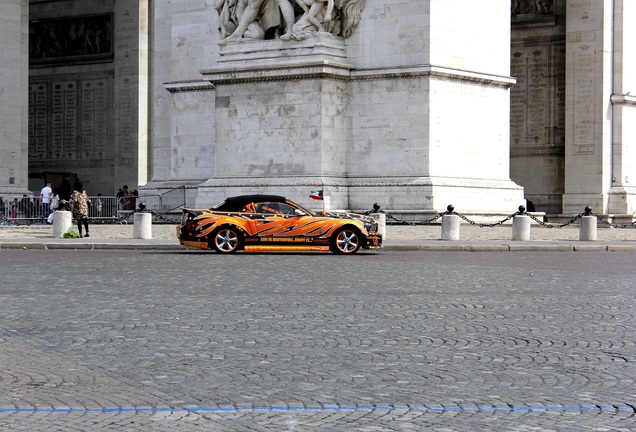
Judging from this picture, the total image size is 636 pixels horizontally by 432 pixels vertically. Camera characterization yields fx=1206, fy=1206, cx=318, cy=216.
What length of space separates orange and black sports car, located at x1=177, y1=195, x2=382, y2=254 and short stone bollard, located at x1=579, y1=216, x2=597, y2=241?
20.9 ft

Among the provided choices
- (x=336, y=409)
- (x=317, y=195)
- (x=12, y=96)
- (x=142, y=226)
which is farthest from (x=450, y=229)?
(x=12, y=96)

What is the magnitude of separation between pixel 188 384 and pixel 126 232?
24.6m

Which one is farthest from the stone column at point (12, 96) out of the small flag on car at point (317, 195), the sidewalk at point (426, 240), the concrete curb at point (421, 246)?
the concrete curb at point (421, 246)

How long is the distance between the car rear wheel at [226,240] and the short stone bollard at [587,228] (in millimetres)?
8804

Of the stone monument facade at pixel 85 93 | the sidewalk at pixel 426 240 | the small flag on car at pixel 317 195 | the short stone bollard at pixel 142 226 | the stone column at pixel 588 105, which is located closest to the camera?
the sidewalk at pixel 426 240

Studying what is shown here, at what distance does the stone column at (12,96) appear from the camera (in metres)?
45.2

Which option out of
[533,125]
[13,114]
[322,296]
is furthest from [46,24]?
[322,296]

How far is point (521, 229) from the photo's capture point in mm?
27859

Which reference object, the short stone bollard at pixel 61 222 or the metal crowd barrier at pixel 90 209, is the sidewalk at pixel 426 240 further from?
the metal crowd barrier at pixel 90 209

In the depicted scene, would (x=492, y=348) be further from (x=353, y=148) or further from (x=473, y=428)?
(x=353, y=148)

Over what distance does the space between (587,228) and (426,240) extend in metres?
4.06

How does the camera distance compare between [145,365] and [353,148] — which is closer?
[145,365]

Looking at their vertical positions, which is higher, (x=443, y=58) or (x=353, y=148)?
(x=443, y=58)

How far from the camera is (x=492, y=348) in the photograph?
1001cm
